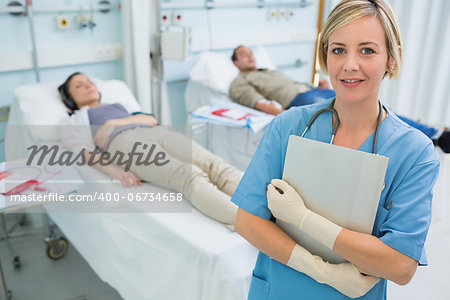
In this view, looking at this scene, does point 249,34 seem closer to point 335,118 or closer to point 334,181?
point 335,118

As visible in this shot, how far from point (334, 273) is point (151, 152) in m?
1.44

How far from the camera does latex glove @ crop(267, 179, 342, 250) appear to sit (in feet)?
3.20

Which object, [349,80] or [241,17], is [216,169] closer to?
[349,80]

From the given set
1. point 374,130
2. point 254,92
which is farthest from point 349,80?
point 254,92

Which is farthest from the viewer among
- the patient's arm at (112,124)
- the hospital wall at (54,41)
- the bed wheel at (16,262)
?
the hospital wall at (54,41)

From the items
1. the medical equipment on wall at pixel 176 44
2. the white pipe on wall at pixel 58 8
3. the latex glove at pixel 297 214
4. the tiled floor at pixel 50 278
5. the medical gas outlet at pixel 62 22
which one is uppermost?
the white pipe on wall at pixel 58 8

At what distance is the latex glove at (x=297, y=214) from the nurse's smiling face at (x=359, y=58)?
0.90 ft

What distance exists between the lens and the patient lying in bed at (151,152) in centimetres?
193

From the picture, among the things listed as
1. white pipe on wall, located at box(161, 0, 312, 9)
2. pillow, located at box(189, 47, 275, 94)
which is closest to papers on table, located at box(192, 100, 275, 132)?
pillow, located at box(189, 47, 275, 94)

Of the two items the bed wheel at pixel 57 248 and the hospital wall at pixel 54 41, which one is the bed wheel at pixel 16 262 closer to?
the bed wheel at pixel 57 248

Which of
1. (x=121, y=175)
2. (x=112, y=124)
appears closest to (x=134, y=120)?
(x=112, y=124)

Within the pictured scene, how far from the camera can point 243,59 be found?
143 inches

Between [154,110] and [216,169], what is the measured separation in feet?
4.11

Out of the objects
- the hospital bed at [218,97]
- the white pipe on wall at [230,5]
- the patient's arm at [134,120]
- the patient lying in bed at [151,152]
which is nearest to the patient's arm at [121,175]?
the patient lying in bed at [151,152]
